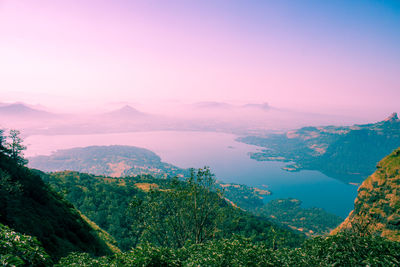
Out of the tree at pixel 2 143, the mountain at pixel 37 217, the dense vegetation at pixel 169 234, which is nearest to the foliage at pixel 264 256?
the dense vegetation at pixel 169 234

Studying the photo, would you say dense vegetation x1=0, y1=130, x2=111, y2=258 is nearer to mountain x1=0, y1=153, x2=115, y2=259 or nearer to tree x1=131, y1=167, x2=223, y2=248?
mountain x1=0, y1=153, x2=115, y2=259

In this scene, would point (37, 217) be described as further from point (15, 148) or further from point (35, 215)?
point (15, 148)

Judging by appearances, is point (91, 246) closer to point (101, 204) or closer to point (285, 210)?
point (101, 204)

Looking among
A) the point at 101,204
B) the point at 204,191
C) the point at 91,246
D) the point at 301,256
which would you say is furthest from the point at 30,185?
the point at 101,204

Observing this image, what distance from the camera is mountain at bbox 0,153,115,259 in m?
13.5

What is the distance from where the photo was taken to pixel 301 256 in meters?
12.2

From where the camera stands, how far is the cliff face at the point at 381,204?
2147 centimetres

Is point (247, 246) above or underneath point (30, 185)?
underneath

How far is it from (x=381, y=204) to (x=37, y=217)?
129 ft

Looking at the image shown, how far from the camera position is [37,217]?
51.0 ft

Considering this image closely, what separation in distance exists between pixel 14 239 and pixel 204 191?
18063 millimetres

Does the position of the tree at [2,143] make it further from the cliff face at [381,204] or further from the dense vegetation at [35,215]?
the cliff face at [381,204]

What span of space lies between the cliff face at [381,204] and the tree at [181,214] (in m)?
15.1

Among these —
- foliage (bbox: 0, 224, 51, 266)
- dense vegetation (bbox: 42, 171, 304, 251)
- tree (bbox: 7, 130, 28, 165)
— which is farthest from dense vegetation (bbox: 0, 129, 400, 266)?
dense vegetation (bbox: 42, 171, 304, 251)
